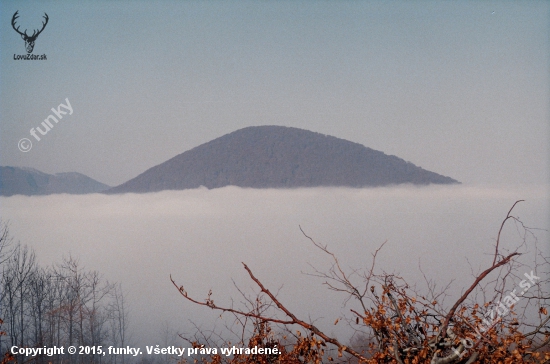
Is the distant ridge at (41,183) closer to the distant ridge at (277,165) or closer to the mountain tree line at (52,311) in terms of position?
the distant ridge at (277,165)

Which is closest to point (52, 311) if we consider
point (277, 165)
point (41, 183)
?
point (277, 165)

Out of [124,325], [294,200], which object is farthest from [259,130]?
[124,325]

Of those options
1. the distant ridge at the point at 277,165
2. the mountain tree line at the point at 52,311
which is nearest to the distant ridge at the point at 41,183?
the distant ridge at the point at 277,165

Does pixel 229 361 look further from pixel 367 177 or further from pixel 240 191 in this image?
pixel 240 191

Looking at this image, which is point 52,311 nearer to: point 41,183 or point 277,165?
point 277,165

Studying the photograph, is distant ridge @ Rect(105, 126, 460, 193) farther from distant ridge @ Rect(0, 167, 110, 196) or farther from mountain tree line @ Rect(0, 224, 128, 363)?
mountain tree line @ Rect(0, 224, 128, 363)

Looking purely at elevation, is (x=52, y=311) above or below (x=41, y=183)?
below
